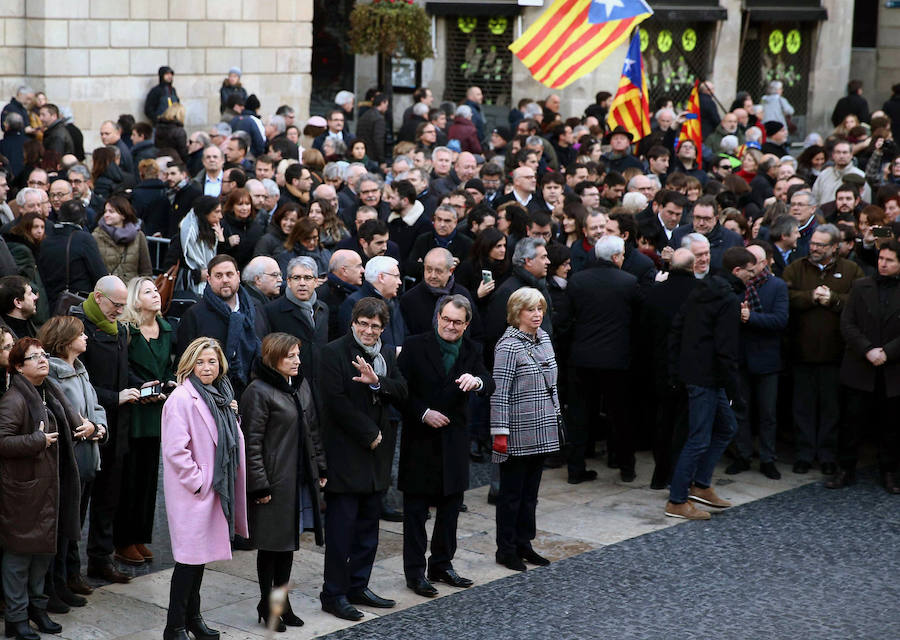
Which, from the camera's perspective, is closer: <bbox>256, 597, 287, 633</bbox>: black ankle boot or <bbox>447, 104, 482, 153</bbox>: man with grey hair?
<bbox>256, 597, 287, 633</bbox>: black ankle boot

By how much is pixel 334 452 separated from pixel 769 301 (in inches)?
175

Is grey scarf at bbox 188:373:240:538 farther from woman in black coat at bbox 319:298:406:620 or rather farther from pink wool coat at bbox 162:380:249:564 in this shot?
woman in black coat at bbox 319:298:406:620

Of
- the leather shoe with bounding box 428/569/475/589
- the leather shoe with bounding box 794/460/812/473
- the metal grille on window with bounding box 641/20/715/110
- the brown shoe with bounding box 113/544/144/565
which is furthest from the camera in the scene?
Answer: the metal grille on window with bounding box 641/20/715/110

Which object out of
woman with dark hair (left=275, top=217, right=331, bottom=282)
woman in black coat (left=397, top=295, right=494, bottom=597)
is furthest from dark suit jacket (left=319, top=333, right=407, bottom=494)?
woman with dark hair (left=275, top=217, right=331, bottom=282)

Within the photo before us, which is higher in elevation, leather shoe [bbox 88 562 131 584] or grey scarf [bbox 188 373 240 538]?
grey scarf [bbox 188 373 240 538]

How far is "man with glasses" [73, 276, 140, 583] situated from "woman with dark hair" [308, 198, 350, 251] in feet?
12.1

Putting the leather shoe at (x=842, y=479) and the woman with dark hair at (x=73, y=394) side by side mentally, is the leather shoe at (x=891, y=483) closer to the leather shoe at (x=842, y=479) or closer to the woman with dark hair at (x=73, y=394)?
the leather shoe at (x=842, y=479)

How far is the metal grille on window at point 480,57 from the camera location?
92.1 feet

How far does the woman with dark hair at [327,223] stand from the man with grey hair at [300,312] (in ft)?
8.42

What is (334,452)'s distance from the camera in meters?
7.92

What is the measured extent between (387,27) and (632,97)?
9.15 metres

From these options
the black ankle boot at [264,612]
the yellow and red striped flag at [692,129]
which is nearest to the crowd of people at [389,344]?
the black ankle boot at [264,612]

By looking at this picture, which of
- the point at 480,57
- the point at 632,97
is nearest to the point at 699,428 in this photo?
the point at 632,97

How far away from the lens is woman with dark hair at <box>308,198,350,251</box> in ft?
38.9
